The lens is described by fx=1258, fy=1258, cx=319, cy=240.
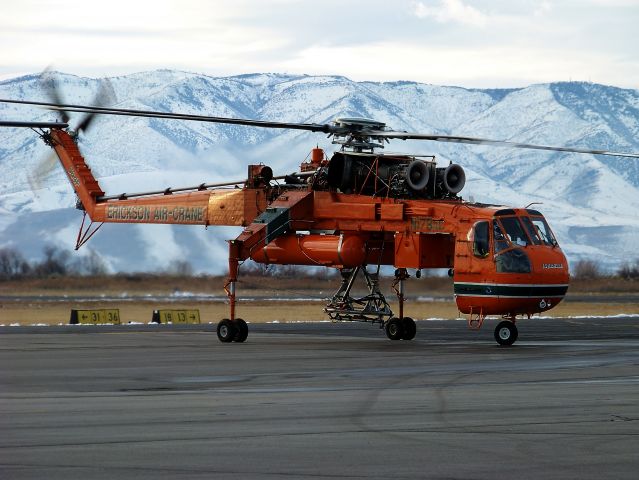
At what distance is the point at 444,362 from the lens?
25.4m

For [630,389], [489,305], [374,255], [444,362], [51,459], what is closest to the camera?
[51,459]

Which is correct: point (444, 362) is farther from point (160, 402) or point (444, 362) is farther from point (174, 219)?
point (174, 219)

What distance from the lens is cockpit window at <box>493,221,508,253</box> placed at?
1186 inches

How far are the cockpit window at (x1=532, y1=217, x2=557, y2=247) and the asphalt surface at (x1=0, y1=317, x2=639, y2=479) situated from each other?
8.89ft

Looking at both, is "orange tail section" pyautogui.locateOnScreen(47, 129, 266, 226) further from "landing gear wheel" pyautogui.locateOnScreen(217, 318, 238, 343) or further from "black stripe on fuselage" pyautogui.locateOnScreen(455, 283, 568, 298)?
"black stripe on fuselage" pyautogui.locateOnScreen(455, 283, 568, 298)

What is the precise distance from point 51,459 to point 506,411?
6454 millimetres

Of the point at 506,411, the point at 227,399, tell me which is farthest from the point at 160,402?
the point at 506,411

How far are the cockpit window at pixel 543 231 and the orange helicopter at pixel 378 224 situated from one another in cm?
3

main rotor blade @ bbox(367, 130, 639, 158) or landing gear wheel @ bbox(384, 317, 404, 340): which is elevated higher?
main rotor blade @ bbox(367, 130, 639, 158)

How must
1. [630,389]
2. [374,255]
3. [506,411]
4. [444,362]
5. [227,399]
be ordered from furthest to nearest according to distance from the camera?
1. [374,255]
2. [444,362]
3. [630,389]
4. [227,399]
5. [506,411]

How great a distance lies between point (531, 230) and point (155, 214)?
480 inches

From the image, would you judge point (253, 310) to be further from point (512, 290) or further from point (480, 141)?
point (480, 141)

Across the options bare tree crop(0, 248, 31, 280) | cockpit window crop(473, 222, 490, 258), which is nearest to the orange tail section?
cockpit window crop(473, 222, 490, 258)

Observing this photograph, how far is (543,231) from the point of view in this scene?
30.8m
